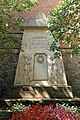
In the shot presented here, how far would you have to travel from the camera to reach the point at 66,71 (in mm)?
9039

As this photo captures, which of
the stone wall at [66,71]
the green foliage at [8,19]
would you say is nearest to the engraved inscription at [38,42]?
the stone wall at [66,71]

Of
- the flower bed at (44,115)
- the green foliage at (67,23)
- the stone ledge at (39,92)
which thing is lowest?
the flower bed at (44,115)

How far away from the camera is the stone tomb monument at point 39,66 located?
726cm

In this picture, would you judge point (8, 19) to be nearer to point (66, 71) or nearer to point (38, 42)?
point (38, 42)

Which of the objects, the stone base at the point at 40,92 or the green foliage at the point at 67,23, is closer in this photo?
the green foliage at the point at 67,23

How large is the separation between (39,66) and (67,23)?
2.92 m

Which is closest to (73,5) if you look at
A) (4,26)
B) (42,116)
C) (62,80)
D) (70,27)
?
(70,27)

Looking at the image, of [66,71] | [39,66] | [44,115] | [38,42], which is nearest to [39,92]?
[39,66]

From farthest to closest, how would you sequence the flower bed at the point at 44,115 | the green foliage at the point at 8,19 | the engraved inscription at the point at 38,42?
the engraved inscription at the point at 38,42, the green foliage at the point at 8,19, the flower bed at the point at 44,115

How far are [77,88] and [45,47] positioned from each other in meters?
2.10

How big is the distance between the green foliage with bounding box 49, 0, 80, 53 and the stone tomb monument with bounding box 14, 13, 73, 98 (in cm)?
186

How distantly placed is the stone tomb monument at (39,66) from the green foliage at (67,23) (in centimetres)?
186

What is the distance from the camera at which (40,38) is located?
8.38 metres

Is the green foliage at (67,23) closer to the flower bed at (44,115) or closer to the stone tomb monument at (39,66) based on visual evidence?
the flower bed at (44,115)
